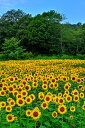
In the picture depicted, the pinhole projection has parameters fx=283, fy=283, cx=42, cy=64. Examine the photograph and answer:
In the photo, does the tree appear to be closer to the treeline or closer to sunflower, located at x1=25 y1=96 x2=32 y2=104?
the treeline

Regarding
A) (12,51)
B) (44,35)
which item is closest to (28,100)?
(12,51)

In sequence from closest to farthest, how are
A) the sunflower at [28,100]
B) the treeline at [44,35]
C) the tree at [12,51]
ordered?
the sunflower at [28,100], the tree at [12,51], the treeline at [44,35]

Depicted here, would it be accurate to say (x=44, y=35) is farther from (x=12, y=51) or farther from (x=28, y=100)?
(x=28, y=100)

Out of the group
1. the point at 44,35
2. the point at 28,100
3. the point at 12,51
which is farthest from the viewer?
the point at 44,35

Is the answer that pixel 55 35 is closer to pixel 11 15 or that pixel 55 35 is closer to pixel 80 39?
pixel 80 39

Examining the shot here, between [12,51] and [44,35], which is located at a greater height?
[44,35]

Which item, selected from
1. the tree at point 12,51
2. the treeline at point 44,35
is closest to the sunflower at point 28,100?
the tree at point 12,51

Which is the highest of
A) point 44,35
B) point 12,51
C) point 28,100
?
point 44,35

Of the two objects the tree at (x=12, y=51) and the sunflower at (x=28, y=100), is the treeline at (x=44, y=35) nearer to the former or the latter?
the tree at (x=12, y=51)

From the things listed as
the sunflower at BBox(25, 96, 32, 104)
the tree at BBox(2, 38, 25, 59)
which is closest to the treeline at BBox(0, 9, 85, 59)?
the tree at BBox(2, 38, 25, 59)

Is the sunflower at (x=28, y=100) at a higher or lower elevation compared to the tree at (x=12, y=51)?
higher

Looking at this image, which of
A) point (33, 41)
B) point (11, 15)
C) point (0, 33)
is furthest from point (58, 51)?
point (11, 15)

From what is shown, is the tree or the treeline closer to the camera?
the tree

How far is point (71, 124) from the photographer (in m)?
4.36
